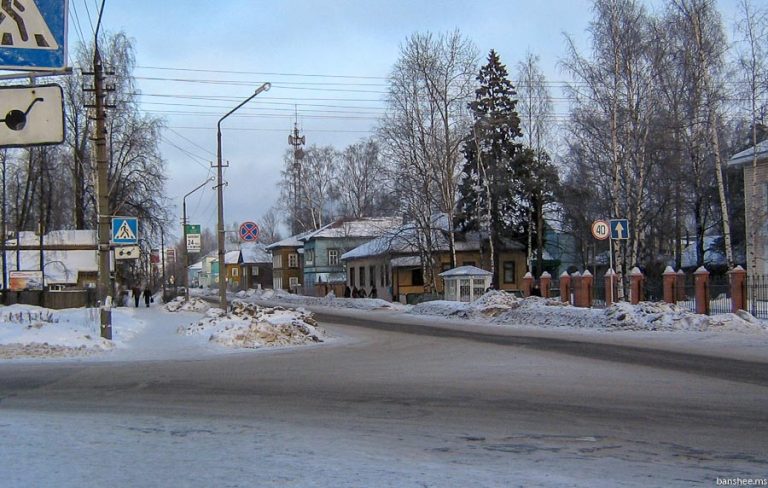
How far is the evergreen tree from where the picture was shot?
4941 cm

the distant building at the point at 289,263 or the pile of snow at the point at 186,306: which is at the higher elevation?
the distant building at the point at 289,263

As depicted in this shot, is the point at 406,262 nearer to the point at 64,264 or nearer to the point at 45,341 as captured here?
the point at 64,264

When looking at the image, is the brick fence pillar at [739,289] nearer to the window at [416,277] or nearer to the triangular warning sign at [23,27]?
the triangular warning sign at [23,27]

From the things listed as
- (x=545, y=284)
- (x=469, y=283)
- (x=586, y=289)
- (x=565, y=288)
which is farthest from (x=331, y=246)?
(x=586, y=289)

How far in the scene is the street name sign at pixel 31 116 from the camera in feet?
19.2

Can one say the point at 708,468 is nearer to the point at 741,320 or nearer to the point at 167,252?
the point at 741,320

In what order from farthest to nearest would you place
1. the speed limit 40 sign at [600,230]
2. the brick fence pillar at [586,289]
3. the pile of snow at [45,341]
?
1. the brick fence pillar at [586,289]
2. the speed limit 40 sign at [600,230]
3. the pile of snow at [45,341]

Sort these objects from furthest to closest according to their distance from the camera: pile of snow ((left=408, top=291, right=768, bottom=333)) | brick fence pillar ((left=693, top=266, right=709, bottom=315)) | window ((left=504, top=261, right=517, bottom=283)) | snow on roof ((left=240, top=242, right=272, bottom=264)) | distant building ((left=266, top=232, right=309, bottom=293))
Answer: snow on roof ((left=240, top=242, right=272, bottom=264)) → distant building ((left=266, top=232, right=309, bottom=293)) → window ((left=504, top=261, right=517, bottom=283)) → brick fence pillar ((left=693, top=266, right=709, bottom=315)) → pile of snow ((left=408, top=291, right=768, bottom=333))

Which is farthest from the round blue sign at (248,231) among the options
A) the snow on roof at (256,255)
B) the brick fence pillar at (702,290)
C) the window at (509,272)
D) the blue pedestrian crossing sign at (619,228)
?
the snow on roof at (256,255)

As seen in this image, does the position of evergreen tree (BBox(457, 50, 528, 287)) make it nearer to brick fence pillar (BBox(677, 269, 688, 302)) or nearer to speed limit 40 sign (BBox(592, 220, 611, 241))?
brick fence pillar (BBox(677, 269, 688, 302))

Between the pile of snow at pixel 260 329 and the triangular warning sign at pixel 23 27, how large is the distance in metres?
15.2

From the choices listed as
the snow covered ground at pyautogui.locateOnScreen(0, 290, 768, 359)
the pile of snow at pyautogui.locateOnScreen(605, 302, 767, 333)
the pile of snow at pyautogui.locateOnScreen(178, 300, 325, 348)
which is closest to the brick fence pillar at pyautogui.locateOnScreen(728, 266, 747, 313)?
the pile of snow at pyautogui.locateOnScreen(605, 302, 767, 333)

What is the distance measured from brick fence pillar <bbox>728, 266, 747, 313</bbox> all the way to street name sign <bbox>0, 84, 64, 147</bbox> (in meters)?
25.0

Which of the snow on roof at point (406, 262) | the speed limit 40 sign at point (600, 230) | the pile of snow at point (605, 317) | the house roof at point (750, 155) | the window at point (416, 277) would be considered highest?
the house roof at point (750, 155)
